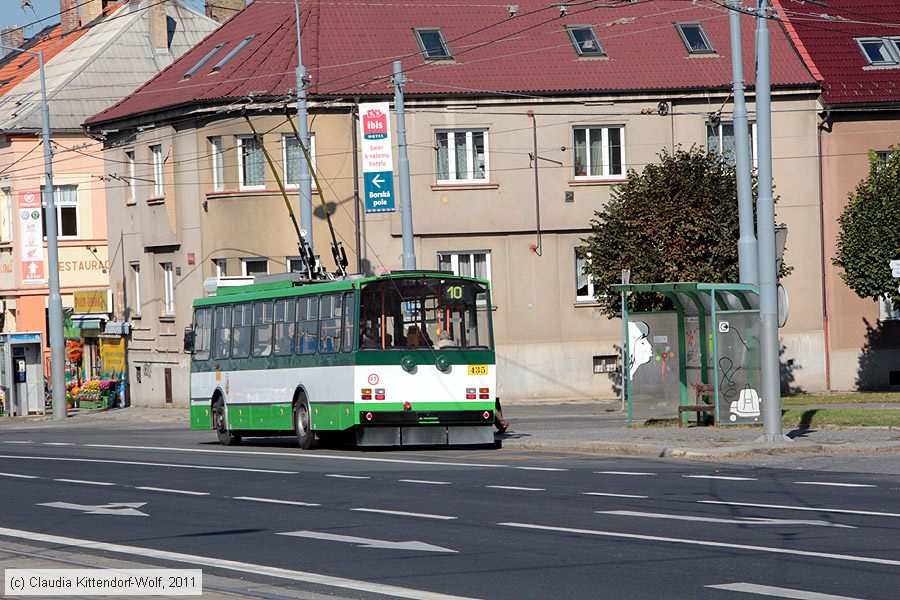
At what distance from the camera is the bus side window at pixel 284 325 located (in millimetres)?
25812

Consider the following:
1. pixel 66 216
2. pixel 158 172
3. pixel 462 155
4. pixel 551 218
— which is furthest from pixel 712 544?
pixel 66 216

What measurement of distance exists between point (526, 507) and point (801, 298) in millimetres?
27150

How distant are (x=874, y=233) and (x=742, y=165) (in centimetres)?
1367

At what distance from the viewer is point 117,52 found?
180ft

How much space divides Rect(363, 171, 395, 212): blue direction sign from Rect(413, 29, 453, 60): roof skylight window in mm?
5678

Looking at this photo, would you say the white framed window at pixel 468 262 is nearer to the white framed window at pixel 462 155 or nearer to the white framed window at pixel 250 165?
the white framed window at pixel 462 155

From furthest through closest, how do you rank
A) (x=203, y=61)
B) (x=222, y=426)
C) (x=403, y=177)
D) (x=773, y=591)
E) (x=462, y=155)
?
(x=203, y=61), (x=462, y=155), (x=403, y=177), (x=222, y=426), (x=773, y=591)

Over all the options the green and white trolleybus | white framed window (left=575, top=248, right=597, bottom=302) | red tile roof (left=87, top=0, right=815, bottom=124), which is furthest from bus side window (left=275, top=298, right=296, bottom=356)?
white framed window (left=575, top=248, right=597, bottom=302)

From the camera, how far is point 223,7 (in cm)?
5747

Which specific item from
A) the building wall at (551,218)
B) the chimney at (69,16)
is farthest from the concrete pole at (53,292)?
the chimney at (69,16)

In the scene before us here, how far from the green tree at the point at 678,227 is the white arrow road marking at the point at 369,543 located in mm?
20983

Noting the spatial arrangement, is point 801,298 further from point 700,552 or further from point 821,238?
point 700,552

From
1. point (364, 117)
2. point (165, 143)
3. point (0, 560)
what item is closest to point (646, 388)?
point (364, 117)

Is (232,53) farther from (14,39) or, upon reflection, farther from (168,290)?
(14,39)
